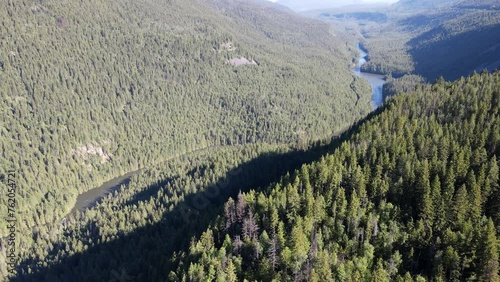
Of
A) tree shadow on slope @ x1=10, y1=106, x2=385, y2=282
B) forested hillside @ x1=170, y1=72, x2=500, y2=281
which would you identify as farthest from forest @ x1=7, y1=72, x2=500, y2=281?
tree shadow on slope @ x1=10, y1=106, x2=385, y2=282

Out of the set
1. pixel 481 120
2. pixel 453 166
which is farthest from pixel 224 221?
pixel 481 120

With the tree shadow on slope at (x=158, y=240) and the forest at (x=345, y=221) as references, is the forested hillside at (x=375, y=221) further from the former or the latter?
the tree shadow on slope at (x=158, y=240)

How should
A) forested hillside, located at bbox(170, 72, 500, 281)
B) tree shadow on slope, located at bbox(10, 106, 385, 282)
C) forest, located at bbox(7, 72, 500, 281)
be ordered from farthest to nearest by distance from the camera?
1. tree shadow on slope, located at bbox(10, 106, 385, 282)
2. forest, located at bbox(7, 72, 500, 281)
3. forested hillside, located at bbox(170, 72, 500, 281)

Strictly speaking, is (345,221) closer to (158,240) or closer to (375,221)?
(375,221)

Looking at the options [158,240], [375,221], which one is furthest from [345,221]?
[158,240]

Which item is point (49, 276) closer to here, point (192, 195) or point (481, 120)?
point (192, 195)

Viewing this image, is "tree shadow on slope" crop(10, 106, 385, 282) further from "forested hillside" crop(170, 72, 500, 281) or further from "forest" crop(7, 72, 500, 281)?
"forested hillside" crop(170, 72, 500, 281)
